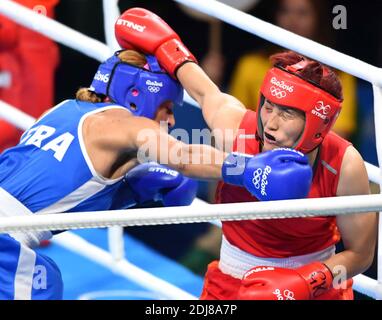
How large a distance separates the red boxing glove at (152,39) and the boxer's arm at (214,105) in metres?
0.03

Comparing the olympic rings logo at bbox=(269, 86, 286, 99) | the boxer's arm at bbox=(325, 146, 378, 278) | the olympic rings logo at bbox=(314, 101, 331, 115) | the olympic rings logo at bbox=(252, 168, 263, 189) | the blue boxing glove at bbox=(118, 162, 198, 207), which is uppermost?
the olympic rings logo at bbox=(269, 86, 286, 99)

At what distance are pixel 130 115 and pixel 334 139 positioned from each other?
551mm

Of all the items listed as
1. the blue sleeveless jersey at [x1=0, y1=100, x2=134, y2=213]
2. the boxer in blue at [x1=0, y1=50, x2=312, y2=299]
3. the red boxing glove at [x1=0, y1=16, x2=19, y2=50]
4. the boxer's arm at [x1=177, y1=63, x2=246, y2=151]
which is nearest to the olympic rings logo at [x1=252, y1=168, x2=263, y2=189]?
the boxer in blue at [x1=0, y1=50, x2=312, y2=299]

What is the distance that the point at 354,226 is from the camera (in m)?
2.41

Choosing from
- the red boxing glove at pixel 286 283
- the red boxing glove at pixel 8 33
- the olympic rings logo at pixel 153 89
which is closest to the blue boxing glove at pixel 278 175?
the red boxing glove at pixel 286 283

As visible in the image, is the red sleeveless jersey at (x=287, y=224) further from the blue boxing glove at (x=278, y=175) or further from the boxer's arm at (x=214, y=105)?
the blue boxing glove at (x=278, y=175)

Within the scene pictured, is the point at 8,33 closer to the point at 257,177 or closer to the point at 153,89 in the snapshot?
the point at 153,89

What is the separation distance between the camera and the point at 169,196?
276 cm

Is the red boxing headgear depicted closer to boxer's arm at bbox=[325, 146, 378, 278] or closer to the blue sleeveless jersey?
boxer's arm at bbox=[325, 146, 378, 278]

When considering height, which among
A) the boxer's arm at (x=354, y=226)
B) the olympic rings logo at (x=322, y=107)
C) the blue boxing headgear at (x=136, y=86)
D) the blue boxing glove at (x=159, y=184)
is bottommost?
the blue boxing glove at (x=159, y=184)

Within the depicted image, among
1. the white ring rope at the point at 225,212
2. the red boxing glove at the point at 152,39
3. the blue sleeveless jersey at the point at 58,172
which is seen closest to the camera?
the white ring rope at the point at 225,212

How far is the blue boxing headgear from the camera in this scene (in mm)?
2625

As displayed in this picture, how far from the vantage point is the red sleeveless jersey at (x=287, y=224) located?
7.93 ft

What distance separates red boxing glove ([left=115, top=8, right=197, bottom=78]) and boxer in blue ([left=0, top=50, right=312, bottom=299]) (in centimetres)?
3
